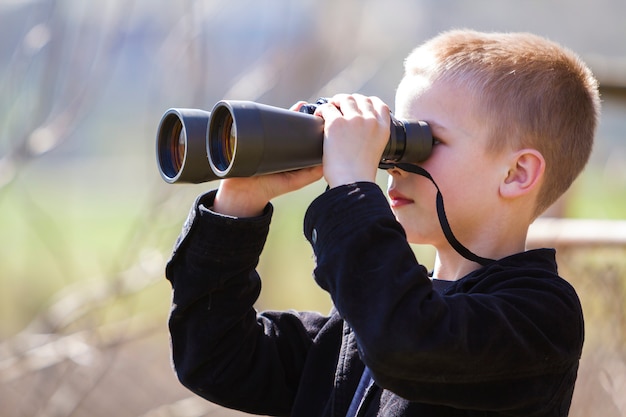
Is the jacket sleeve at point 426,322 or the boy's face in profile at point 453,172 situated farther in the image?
the boy's face in profile at point 453,172

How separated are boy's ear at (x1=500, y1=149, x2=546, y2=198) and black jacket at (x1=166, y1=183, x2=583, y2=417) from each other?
A: 0.34 feet

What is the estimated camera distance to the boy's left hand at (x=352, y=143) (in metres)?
1.23

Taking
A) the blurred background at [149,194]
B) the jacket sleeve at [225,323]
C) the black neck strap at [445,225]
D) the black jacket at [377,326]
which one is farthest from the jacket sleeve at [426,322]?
the blurred background at [149,194]

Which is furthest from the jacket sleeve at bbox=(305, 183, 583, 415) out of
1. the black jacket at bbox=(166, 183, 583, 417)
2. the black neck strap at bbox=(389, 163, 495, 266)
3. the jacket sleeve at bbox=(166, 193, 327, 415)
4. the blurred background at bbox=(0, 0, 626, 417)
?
the blurred background at bbox=(0, 0, 626, 417)

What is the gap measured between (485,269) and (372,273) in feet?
0.84

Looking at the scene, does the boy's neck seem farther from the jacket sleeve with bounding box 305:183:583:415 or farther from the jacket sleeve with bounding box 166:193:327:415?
the jacket sleeve with bounding box 166:193:327:415

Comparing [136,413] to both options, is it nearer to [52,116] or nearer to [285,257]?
[285,257]

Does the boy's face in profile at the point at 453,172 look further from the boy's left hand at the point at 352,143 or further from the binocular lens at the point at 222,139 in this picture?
the binocular lens at the point at 222,139

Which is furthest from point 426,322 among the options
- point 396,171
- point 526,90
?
point 526,90

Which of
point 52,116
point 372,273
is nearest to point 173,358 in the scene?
point 372,273

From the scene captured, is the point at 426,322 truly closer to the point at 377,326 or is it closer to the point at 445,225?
the point at 377,326

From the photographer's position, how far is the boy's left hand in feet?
4.02

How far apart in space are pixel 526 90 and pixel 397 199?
0.90ft

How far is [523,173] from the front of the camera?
4.53 ft
